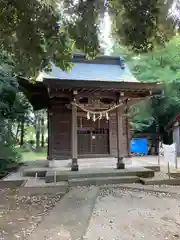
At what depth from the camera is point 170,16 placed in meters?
3.76

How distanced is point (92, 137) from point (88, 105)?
150cm

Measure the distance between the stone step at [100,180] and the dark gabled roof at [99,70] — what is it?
3695 millimetres

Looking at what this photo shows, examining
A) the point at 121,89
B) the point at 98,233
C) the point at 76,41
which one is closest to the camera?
the point at 98,233

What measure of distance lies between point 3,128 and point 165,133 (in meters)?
13.1

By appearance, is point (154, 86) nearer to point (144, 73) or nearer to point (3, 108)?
point (3, 108)

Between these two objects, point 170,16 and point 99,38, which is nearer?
point 170,16

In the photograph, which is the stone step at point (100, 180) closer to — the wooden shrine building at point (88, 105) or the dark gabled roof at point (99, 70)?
the wooden shrine building at point (88, 105)

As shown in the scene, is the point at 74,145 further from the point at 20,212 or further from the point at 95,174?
the point at 20,212

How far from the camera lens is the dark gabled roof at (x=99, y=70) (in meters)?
8.77

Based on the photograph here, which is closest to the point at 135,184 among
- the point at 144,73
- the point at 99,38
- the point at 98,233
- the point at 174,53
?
the point at 98,233

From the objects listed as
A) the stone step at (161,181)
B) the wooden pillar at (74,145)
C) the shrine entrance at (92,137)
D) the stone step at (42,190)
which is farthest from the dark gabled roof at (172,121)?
the stone step at (42,190)

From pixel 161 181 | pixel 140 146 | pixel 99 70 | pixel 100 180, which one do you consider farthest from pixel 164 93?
pixel 100 180

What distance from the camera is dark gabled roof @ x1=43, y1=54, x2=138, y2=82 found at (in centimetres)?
877

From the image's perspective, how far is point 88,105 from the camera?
7699 millimetres
